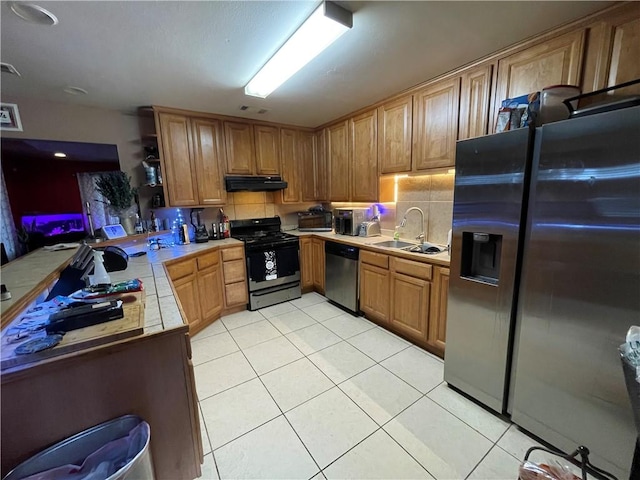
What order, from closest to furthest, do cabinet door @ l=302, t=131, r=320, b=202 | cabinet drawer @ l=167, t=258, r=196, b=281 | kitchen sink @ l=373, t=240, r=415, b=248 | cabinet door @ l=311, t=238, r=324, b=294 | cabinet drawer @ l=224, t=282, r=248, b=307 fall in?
cabinet drawer @ l=167, t=258, r=196, b=281
kitchen sink @ l=373, t=240, r=415, b=248
cabinet drawer @ l=224, t=282, r=248, b=307
cabinet door @ l=311, t=238, r=324, b=294
cabinet door @ l=302, t=131, r=320, b=202

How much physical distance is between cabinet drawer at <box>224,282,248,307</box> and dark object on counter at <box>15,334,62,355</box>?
2128mm

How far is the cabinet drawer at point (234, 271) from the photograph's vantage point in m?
3.09

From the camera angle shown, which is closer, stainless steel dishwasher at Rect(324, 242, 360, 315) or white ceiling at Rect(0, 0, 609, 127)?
white ceiling at Rect(0, 0, 609, 127)

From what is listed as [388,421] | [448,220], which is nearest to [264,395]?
A: [388,421]

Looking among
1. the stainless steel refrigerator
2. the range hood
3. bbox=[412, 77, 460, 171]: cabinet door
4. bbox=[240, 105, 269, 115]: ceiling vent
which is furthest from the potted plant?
the stainless steel refrigerator

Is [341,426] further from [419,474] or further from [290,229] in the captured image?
[290,229]

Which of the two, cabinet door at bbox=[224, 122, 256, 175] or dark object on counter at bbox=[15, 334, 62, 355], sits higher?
cabinet door at bbox=[224, 122, 256, 175]

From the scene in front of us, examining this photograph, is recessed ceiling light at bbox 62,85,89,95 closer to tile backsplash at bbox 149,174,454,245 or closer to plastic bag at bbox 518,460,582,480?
tile backsplash at bbox 149,174,454,245

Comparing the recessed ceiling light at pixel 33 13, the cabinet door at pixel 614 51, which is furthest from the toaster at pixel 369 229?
the recessed ceiling light at pixel 33 13

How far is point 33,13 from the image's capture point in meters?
1.33

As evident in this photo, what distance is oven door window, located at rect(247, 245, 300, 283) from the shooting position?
3.21 metres

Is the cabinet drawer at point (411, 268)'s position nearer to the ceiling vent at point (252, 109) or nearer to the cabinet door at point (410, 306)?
the cabinet door at point (410, 306)

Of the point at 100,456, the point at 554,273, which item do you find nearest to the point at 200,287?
the point at 100,456

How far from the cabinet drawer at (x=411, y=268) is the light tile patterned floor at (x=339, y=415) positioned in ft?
2.37
